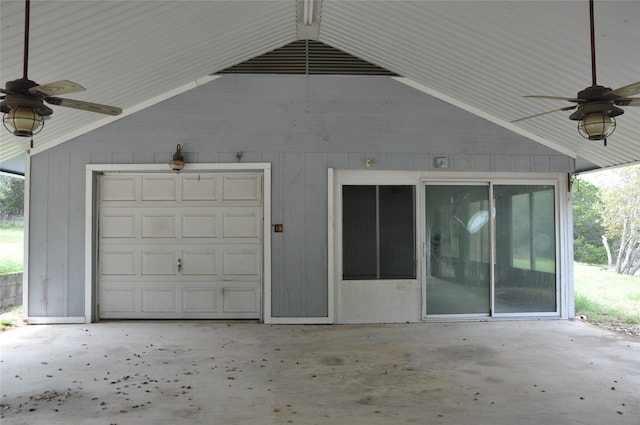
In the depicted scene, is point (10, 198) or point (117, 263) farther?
point (10, 198)

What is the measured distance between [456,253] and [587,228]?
45.2ft

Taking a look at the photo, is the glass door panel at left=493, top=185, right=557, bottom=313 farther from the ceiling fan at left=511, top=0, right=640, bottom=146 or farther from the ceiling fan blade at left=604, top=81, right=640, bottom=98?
the ceiling fan blade at left=604, top=81, right=640, bottom=98

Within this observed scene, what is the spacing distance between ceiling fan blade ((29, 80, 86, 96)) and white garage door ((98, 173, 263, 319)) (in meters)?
3.71

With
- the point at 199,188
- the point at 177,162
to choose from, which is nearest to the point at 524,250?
the point at 199,188

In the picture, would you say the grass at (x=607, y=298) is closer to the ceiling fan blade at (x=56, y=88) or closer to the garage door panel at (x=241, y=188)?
the garage door panel at (x=241, y=188)

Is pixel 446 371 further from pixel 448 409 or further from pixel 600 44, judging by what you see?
pixel 600 44

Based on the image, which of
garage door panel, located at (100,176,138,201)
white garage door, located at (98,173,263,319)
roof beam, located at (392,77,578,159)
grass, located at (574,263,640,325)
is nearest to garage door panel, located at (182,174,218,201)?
white garage door, located at (98,173,263,319)

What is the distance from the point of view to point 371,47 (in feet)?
19.7

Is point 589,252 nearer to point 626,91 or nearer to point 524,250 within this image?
point 524,250

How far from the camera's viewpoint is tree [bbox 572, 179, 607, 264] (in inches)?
673

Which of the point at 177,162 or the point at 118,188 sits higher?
the point at 177,162

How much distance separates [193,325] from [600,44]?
5.77m

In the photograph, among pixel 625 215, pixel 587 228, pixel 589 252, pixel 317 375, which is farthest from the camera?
pixel 587 228

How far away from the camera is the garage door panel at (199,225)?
674cm
